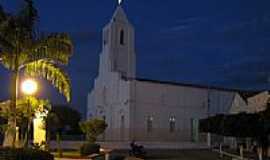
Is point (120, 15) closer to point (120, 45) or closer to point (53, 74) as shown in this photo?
point (120, 45)

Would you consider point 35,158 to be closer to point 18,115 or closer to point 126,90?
point 18,115

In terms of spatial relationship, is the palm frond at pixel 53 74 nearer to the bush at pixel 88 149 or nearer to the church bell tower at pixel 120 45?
the bush at pixel 88 149

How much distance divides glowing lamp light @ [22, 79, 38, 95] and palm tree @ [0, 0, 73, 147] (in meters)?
0.45

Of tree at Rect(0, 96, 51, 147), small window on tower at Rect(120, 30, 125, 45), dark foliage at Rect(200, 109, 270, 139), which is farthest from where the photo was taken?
small window on tower at Rect(120, 30, 125, 45)

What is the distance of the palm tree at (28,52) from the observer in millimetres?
20078

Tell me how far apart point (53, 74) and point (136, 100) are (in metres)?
42.8

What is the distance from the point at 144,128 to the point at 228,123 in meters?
26.7

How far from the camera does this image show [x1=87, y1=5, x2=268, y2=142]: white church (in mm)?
65938

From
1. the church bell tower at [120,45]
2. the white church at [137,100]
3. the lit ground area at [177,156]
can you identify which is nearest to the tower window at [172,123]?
the white church at [137,100]

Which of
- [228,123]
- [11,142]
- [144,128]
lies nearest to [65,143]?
[144,128]

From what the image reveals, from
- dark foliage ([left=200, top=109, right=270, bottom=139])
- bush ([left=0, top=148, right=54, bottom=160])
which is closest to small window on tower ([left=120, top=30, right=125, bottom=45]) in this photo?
dark foliage ([left=200, top=109, right=270, bottom=139])

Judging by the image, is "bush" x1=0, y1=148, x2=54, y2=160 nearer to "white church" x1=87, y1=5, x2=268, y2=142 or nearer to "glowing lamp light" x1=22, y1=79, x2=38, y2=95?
"glowing lamp light" x1=22, y1=79, x2=38, y2=95

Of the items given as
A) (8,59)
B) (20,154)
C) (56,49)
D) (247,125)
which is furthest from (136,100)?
(20,154)

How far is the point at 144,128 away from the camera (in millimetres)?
65812
